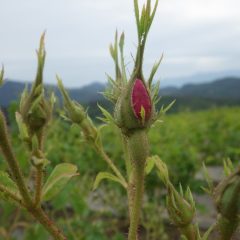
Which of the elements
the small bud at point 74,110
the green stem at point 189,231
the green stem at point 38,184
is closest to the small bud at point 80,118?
the small bud at point 74,110

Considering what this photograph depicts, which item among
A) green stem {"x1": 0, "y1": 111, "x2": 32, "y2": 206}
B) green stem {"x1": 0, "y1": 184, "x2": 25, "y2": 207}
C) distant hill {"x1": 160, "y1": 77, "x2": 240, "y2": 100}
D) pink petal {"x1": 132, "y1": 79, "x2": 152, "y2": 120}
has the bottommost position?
distant hill {"x1": 160, "y1": 77, "x2": 240, "y2": 100}

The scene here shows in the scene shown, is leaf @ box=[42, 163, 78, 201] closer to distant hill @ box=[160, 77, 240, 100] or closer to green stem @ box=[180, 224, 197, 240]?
green stem @ box=[180, 224, 197, 240]

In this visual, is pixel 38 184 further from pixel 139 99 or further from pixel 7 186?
pixel 139 99

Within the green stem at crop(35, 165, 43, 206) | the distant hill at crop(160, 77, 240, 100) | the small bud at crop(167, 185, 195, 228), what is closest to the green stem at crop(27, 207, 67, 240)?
the green stem at crop(35, 165, 43, 206)

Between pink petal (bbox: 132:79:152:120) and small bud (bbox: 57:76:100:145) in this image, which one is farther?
small bud (bbox: 57:76:100:145)

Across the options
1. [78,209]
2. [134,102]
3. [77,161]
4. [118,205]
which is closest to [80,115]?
[134,102]

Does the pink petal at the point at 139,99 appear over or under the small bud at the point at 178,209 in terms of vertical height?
over

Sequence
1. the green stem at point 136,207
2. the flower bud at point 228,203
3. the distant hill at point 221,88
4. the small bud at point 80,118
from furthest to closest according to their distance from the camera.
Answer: the distant hill at point 221,88
the small bud at point 80,118
the green stem at point 136,207
the flower bud at point 228,203

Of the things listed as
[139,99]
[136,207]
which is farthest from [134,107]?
[136,207]

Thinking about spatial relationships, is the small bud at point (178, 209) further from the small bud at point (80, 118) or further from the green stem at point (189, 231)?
the small bud at point (80, 118)
